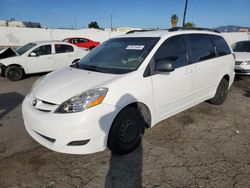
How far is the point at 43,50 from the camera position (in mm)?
8219

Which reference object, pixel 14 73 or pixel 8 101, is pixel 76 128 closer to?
pixel 8 101

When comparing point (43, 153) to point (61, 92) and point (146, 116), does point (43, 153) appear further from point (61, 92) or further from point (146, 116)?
point (146, 116)

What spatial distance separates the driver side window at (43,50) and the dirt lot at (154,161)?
4.57 metres

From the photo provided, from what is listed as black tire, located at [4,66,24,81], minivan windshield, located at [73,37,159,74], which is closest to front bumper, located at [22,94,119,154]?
minivan windshield, located at [73,37,159,74]

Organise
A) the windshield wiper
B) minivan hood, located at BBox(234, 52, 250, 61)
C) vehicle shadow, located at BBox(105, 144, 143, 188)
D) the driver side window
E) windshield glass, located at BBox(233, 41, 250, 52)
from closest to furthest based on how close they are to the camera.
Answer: vehicle shadow, located at BBox(105, 144, 143, 188) < the windshield wiper < minivan hood, located at BBox(234, 52, 250, 61) < the driver side window < windshield glass, located at BBox(233, 41, 250, 52)

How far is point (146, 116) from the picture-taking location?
10.2 feet

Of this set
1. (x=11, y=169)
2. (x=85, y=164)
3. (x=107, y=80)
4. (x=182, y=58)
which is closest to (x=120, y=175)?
(x=85, y=164)

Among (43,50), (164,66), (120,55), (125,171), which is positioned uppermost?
(43,50)

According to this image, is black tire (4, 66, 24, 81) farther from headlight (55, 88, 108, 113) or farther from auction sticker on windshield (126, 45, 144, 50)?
headlight (55, 88, 108, 113)

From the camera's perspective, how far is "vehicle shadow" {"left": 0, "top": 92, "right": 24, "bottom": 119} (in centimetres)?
471

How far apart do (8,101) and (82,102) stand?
3.88 metres

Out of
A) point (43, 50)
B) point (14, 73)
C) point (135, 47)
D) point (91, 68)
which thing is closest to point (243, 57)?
point (135, 47)

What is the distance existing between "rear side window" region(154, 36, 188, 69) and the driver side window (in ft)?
20.5

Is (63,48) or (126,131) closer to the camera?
(126,131)
